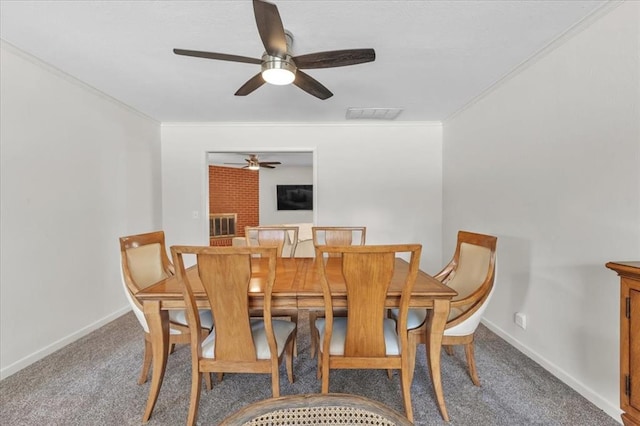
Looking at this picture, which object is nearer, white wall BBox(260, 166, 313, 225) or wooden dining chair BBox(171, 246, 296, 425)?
wooden dining chair BBox(171, 246, 296, 425)

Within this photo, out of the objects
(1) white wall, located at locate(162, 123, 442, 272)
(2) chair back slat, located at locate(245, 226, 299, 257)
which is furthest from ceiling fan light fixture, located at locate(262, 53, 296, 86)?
(1) white wall, located at locate(162, 123, 442, 272)

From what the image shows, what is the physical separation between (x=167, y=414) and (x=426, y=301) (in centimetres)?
158

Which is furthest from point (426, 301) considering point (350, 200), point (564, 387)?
point (350, 200)

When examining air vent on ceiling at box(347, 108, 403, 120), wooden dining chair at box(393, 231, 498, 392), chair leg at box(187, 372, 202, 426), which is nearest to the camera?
chair leg at box(187, 372, 202, 426)

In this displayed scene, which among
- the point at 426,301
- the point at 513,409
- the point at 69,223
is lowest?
the point at 513,409

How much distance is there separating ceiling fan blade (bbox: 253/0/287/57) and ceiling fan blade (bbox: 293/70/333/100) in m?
0.28

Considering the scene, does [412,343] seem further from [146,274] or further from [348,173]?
[348,173]

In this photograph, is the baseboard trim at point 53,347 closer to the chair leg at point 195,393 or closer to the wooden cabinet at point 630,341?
the chair leg at point 195,393

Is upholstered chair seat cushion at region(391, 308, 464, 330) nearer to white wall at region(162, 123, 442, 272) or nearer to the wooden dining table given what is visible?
the wooden dining table

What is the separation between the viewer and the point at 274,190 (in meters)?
7.53

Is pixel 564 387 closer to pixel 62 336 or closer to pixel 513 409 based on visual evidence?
pixel 513 409

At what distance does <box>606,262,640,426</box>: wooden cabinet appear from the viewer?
1037 millimetres

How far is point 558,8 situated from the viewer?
165cm

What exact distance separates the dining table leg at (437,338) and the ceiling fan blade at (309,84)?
161 centimetres
